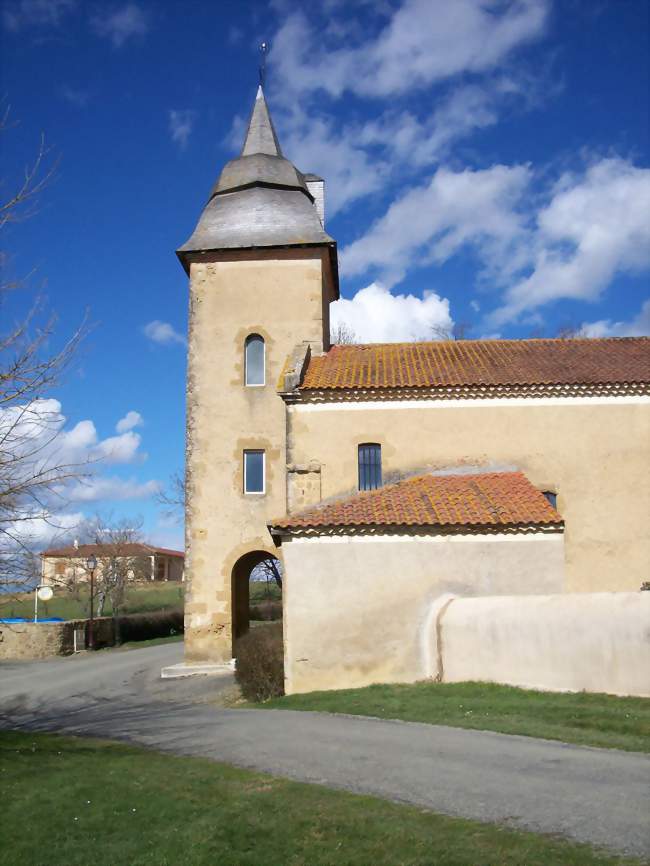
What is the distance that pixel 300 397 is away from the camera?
19719mm

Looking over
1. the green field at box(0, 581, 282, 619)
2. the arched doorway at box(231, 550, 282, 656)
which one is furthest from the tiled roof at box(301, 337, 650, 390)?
the green field at box(0, 581, 282, 619)

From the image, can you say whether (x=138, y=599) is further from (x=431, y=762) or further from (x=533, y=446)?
(x=431, y=762)

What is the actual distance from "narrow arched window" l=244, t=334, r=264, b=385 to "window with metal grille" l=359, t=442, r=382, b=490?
433 cm

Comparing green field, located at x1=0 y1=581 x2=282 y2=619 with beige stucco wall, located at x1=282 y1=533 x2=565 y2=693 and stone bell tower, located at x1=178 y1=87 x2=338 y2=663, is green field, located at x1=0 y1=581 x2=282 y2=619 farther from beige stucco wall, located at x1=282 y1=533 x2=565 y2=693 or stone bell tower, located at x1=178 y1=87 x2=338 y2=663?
beige stucco wall, located at x1=282 y1=533 x2=565 y2=693

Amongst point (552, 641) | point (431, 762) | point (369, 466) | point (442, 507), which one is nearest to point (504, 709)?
point (552, 641)

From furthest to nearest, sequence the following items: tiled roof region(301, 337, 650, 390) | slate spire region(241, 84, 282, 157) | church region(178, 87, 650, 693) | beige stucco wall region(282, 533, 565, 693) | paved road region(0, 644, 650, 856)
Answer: slate spire region(241, 84, 282, 157), tiled roof region(301, 337, 650, 390), church region(178, 87, 650, 693), beige stucco wall region(282, 533, 565, 693), paved road region(0, 644, 650, 856)

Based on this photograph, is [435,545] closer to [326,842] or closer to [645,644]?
[645,644]

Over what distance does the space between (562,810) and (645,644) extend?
5.27 meters

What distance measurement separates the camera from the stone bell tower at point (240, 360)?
21.1 m

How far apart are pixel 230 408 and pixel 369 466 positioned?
15.8 ft

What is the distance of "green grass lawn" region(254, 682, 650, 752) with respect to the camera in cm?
913

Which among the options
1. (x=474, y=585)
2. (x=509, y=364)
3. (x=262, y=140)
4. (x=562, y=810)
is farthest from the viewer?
(x=262, y=140)

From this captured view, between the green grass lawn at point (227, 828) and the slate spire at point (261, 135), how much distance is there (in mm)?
21749

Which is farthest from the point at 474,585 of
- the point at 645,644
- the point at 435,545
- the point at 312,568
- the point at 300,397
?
the point at 300,397
